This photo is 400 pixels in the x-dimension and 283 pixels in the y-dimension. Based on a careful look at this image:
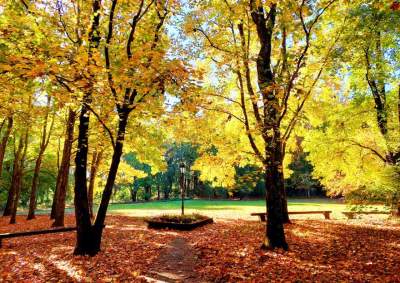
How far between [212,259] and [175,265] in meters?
1.04

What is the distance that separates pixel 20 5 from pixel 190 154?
2096 inches

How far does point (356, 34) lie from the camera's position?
454 inches

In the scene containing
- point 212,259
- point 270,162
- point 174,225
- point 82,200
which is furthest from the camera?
point 174,225

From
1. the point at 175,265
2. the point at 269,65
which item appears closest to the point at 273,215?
the point at 175,265

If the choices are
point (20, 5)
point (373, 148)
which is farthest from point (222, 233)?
point (20, 5)

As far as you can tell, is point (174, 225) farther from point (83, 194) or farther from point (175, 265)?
point (175, 265)

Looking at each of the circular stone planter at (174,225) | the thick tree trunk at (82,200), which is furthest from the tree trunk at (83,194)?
the circular stone planter at (174,225)

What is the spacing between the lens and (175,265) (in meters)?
8.22

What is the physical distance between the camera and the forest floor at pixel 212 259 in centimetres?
720

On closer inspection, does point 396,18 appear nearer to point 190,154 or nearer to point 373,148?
point 373,148

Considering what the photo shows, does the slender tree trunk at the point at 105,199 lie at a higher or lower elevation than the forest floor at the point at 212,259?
higher

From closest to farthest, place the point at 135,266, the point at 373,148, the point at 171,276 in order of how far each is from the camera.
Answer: the point at 171,276 < the point at 135,266 < the point at 373,148

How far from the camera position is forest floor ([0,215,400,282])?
7.20 m

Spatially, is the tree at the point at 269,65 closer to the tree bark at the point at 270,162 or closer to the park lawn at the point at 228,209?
the tree bark at the point at 270,162
